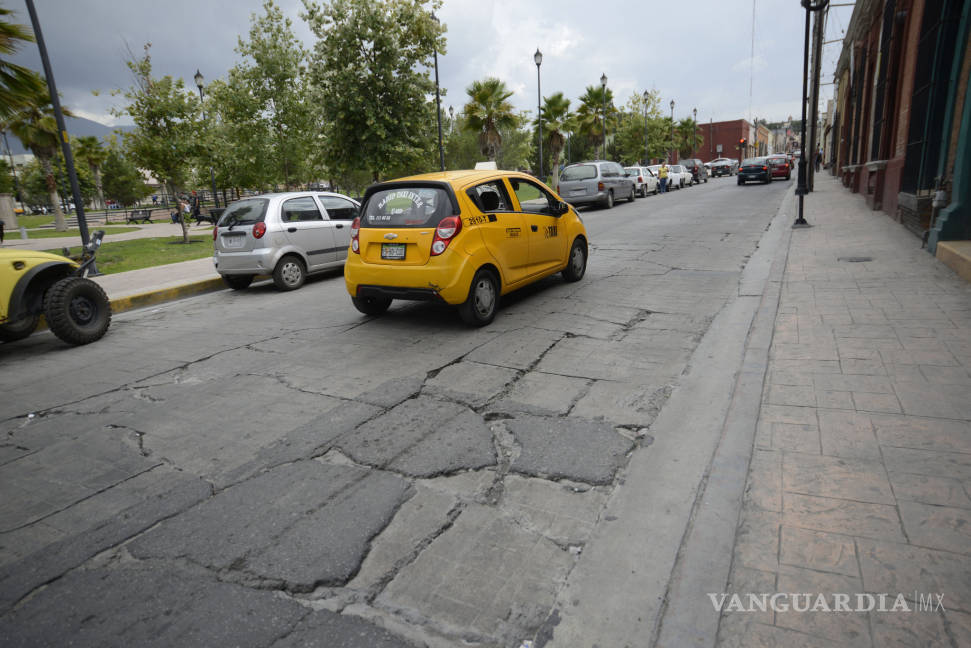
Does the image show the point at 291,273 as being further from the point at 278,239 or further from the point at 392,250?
the point at 392,250

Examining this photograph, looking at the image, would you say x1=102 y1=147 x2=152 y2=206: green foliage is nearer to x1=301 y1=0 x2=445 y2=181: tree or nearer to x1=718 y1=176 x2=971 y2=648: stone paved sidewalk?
x1=301 y1=0 x2=445 y2=181: tree

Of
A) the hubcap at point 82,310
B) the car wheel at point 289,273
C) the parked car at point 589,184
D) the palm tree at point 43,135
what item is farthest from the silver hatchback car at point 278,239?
the palm tree at point 43,135

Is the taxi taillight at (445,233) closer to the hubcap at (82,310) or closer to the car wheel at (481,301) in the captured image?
the car wheel at (481,301)

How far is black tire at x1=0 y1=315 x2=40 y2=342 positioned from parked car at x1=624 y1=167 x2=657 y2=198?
75.4ft

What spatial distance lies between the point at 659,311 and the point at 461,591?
5.01m

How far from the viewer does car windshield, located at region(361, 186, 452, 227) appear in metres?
6.05

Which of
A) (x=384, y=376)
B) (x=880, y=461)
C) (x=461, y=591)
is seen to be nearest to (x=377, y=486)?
(x=461, y=591)

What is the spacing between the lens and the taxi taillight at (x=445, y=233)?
589 centimetres

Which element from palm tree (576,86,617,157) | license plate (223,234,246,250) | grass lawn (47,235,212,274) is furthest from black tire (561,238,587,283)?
palm tree (576,86,617,157)

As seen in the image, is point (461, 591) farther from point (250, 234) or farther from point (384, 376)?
point (250, 234)

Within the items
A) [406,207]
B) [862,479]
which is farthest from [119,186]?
[862,479]

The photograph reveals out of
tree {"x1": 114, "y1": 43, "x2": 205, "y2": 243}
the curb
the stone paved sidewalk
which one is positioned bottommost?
the stone paved sidewalk

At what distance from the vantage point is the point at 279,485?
10.5ft

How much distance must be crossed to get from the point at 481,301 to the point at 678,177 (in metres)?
32.8
